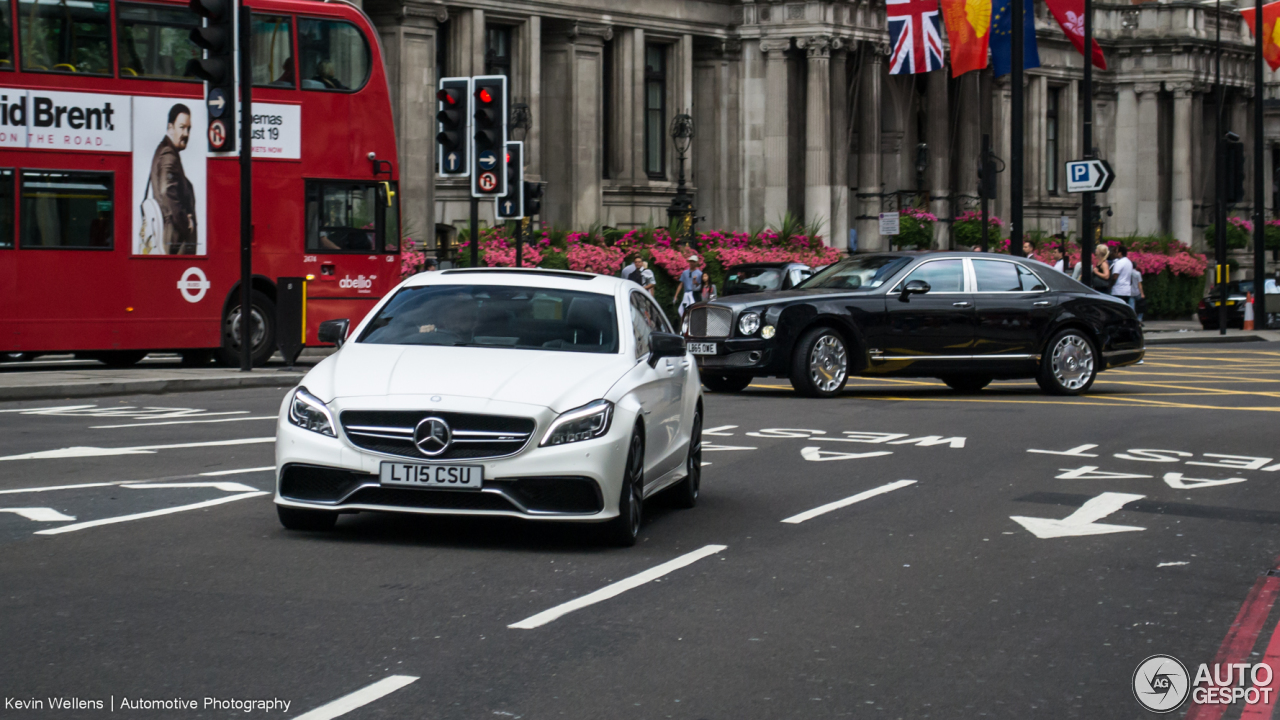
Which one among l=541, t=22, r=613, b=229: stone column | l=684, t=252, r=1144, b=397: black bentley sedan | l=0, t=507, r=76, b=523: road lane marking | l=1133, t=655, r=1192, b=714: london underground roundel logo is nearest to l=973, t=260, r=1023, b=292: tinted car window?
l=684, t=252, r=1144, b=397: black bentley sedan

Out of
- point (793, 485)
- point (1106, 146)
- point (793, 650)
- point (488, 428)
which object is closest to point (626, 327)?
point (488, 428)

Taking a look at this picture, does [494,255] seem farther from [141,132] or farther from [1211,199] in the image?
[1211,199]

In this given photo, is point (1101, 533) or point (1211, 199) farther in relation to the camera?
point (1211, 199)

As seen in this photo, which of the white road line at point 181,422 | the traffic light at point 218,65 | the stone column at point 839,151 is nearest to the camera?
the white road line at point 181,422

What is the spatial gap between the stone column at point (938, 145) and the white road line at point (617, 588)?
51.0 m

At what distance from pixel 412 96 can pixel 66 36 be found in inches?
804

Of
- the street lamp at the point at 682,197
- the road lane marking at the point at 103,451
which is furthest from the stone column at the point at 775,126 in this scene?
the road lane marking at the point at 103,451

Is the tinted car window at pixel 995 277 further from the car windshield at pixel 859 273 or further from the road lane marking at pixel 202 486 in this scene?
the road lane marking at pixel 202 486

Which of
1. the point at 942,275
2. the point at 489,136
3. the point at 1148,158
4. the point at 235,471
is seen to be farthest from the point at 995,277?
the point at 1148,158

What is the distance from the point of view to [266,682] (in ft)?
18.6

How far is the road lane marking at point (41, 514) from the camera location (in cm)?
927

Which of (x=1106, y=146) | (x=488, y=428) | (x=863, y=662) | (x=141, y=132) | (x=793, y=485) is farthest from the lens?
(x=1106, y=146)

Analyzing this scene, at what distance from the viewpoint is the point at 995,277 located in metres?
20.3

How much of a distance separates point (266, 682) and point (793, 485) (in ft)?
20.6
